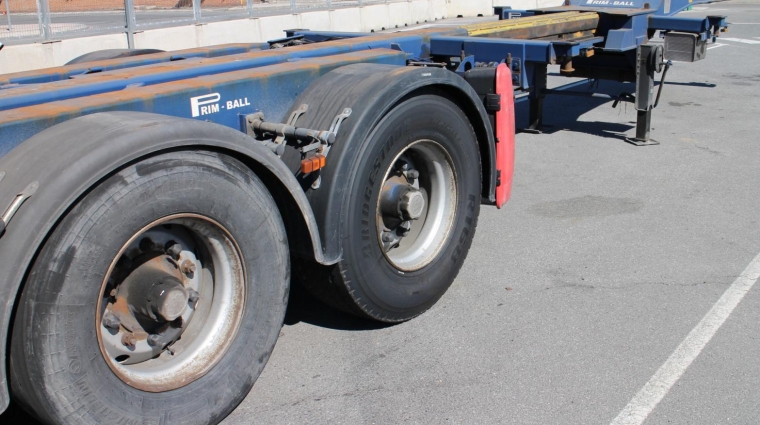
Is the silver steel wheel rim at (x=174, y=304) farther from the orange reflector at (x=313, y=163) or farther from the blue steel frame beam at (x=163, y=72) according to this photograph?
the blue steel frame beam at (x=163, y=72)

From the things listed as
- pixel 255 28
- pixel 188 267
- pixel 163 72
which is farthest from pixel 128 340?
pixel 255 28

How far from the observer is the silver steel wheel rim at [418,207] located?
156 inches

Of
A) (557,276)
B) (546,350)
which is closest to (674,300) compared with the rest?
(557,276)

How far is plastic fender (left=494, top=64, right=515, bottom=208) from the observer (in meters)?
4.67

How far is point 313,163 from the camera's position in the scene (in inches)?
132

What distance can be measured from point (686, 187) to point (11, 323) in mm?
5538

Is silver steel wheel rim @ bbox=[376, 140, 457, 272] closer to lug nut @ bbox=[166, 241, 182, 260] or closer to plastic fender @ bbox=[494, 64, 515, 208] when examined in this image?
plastic fender @ bbox=[494, 64, 515, 208]

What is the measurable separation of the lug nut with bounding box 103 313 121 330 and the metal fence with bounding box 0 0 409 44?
8.59 meters

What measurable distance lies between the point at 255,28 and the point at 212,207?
41.6 ft

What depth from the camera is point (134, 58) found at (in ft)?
15.4

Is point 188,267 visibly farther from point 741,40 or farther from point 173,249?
point 741,40

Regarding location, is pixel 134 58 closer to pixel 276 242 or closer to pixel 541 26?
pixel 276 242

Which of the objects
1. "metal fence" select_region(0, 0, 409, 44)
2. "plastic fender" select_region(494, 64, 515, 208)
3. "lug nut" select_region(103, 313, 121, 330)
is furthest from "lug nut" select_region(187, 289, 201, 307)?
"metal fence" select_region(0, 0, 409, 44)

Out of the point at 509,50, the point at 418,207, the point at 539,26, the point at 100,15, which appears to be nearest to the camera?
the point at 418,207
